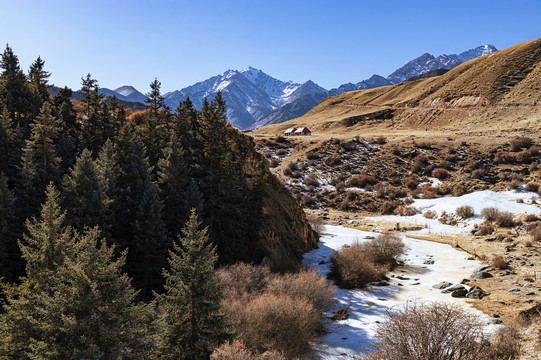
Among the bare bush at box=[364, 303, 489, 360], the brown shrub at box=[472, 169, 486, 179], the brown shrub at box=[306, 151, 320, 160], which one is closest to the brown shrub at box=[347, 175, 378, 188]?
the brown shrub at box=[306, 151, 320, 160]

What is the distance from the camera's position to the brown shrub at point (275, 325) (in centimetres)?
1187

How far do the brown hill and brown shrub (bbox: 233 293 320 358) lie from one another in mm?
70605

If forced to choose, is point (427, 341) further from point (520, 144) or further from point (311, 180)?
point (520, 144)

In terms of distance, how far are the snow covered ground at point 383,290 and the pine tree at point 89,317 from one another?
6902 mm

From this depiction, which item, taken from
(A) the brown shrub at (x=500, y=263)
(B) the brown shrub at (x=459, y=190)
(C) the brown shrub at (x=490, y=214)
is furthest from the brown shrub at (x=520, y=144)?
(A) the brown shrub at (x=500, y=263)

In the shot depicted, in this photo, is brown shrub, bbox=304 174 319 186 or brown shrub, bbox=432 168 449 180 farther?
brown shrub, bbox=304 174 319 186

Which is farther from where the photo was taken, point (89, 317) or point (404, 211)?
point (404, 211)

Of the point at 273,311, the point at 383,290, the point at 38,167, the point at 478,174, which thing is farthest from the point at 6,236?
the point at 478,174

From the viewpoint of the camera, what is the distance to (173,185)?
2045 centimetres

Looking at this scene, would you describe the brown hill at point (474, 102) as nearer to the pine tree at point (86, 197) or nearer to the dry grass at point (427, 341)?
the dry grass at point (427, 341)

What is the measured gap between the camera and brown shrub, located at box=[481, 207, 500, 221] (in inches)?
1366

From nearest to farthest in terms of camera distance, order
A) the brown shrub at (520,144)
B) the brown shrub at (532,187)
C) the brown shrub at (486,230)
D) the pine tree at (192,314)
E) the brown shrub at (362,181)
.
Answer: the pine tree at (192,314), the brown shrub at (486,230), the brown shrub at (532,187), the brown shrub at (520,144), the brown shrub at (362,181)

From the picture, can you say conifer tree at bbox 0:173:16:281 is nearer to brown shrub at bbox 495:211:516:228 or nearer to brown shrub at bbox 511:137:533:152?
brown shrub at bbox 495:211:516:228

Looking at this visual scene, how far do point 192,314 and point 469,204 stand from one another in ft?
130
